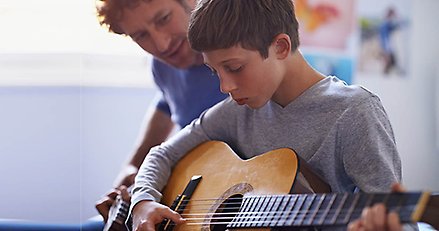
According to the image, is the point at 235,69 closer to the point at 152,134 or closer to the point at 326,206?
the point at 326,206

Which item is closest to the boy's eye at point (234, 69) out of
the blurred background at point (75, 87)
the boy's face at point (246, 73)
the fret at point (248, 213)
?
the boy's face at point (246, 73)

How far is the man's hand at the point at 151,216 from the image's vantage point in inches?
48.6

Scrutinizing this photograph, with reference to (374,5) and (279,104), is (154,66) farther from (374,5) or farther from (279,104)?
(374,5)

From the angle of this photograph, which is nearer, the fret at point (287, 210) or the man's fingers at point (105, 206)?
the fret at point (287, 210)

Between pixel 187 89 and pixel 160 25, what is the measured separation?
0.78 feet

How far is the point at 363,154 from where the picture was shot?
107 centimetres

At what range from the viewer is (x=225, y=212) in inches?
45.4

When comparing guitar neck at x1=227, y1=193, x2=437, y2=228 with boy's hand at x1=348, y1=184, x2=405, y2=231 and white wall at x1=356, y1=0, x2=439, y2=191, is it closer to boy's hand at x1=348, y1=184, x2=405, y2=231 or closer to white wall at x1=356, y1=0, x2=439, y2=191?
boy's hand at x1=348, y1=184, x2=405, y2=231

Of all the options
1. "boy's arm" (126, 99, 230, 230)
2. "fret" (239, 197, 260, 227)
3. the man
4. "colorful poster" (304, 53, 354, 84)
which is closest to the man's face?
the man

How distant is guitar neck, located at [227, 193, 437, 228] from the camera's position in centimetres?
80

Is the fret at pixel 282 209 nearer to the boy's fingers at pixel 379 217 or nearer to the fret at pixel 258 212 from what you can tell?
the fret at pixel 258 212

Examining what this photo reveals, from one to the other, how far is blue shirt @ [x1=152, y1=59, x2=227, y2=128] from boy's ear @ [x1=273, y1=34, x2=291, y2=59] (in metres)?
0.47

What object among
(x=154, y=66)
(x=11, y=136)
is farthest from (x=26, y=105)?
(x=154, y=66)

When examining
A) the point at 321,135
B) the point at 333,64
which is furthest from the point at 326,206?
the point at 333,64
